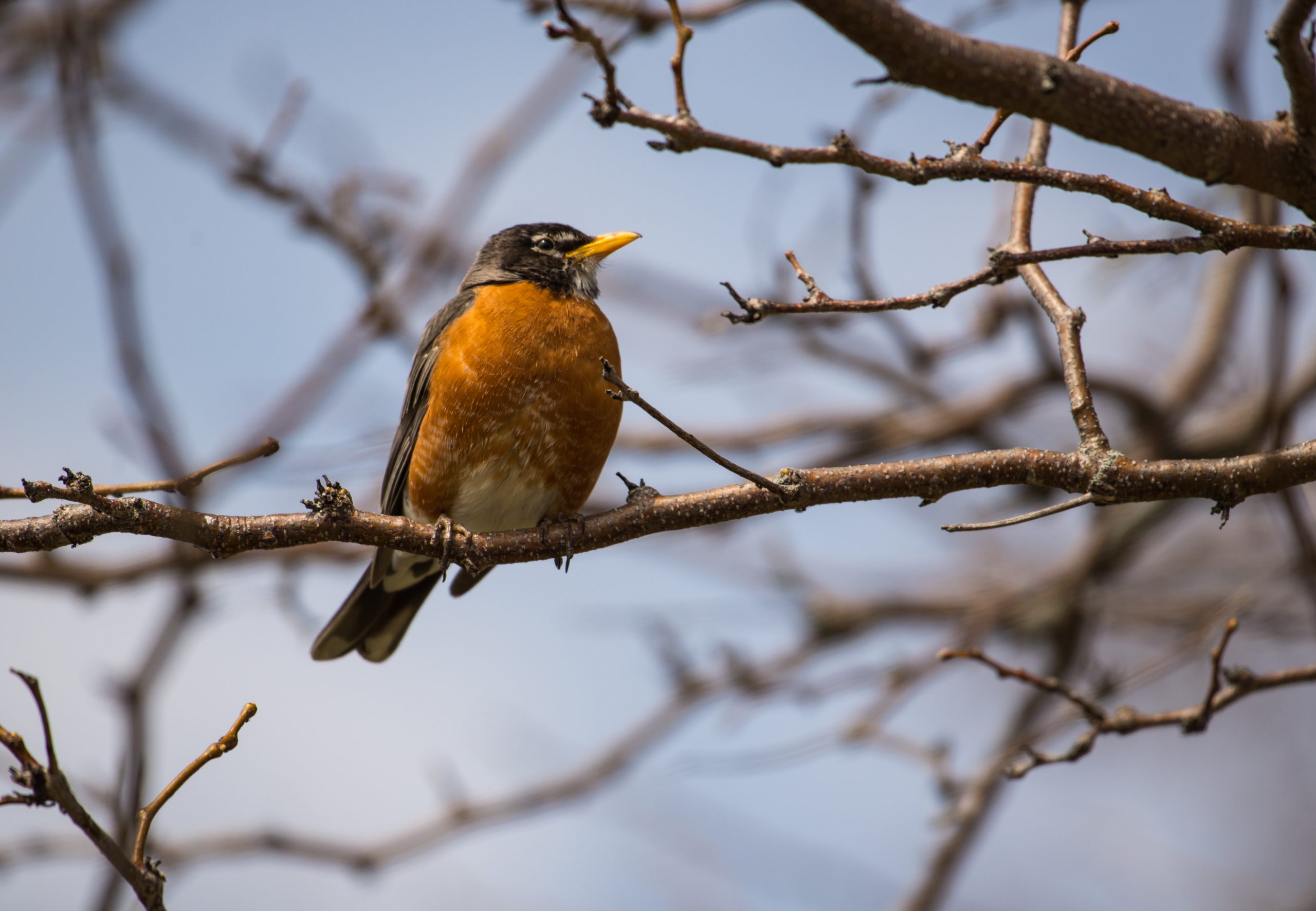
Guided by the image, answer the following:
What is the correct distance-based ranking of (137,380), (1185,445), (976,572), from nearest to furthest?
1. (137,380)
2. (1185,445)
3. (976,572)

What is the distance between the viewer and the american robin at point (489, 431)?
14.5 ft

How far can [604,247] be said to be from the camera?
17.4 ft

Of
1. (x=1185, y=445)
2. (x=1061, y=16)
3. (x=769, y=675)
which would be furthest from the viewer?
(x=769, y=675)

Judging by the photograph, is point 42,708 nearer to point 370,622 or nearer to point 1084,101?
point 1084,101

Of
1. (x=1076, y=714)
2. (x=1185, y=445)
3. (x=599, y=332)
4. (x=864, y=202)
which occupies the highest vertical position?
(x=864, y=202)

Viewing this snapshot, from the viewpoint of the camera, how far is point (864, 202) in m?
5.14

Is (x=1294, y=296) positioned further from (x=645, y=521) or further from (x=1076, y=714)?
(x=1076, y=714)

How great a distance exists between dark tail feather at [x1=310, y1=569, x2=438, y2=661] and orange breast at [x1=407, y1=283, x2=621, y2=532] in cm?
55

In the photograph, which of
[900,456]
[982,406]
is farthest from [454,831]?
[982,406]

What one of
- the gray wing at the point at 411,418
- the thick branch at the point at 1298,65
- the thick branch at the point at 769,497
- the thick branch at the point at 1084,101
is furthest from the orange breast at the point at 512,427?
the thick branch at the point at 1298,65

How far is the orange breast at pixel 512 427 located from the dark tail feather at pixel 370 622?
0.55m

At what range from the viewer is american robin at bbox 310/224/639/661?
173 inches

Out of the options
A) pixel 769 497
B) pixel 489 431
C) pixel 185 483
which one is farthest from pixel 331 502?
pixel 489 431

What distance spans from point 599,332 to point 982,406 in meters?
2.50
